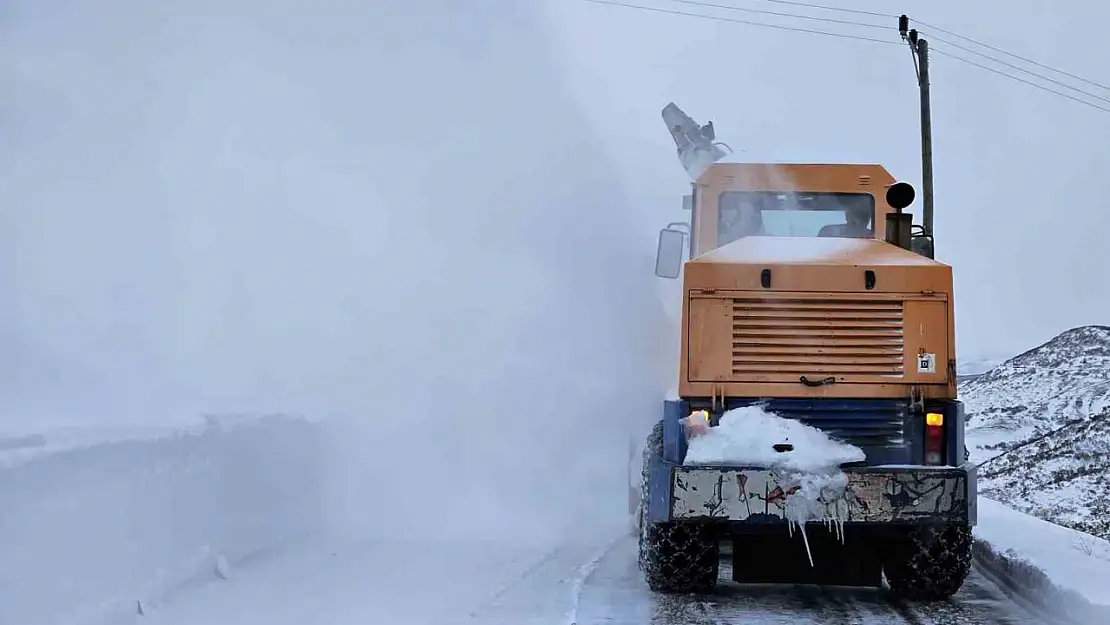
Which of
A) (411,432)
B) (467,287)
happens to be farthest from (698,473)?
(467,287)

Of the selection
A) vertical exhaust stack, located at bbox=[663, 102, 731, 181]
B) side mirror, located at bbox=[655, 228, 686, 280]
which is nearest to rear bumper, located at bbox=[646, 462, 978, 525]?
side mirror, located at bbox=[655, 228, 686, 280]

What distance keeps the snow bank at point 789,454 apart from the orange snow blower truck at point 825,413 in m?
0.02

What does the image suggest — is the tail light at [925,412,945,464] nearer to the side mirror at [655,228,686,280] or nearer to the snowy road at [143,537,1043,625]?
the snowy road at [143,537,1043,625]

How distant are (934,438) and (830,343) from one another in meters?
0.86

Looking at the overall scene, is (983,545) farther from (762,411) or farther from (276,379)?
(276,379)

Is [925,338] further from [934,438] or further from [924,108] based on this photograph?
[924,108]

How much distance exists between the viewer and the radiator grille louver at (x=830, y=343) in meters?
7.18

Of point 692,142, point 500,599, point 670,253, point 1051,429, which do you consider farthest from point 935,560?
point 1051,429

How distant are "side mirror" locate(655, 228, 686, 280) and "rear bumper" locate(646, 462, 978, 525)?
7.01 feet

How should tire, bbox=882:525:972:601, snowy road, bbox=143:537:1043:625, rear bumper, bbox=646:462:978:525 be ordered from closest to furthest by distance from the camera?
1. snowy road, bbox=143:537:1043:625
2. rear bumper, bbox=646:462:978:525
3. tire, bbox=882:525:972:601

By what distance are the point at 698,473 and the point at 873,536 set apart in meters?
1.37

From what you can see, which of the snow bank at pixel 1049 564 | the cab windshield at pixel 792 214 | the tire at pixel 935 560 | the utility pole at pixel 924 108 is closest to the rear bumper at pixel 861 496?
the tire at pixel 935 560

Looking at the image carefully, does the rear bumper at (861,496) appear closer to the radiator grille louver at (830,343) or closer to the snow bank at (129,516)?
the radiator grille louver at (830,343)

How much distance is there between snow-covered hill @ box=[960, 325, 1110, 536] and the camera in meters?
15.5
